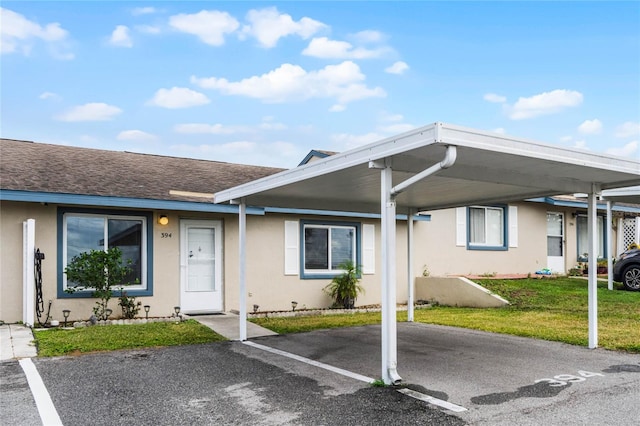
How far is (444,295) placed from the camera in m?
14.3

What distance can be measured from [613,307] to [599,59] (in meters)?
6.95

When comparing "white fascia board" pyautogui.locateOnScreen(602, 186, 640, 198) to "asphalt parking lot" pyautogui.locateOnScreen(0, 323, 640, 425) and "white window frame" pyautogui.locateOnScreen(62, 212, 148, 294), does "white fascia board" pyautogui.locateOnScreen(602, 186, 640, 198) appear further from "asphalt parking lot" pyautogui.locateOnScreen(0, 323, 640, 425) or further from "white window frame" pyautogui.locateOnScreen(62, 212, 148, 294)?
"white window frame" pyautogui.locateOnScreen(62, 212, 148, 294)

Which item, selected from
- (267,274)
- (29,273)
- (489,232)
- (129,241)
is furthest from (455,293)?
(29,273)

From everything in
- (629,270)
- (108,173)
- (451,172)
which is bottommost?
(629,270)

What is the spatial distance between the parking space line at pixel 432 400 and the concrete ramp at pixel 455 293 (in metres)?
8.44

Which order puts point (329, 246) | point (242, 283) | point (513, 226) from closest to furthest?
point (242, 283) → point (329, 246) → point (513, 226)

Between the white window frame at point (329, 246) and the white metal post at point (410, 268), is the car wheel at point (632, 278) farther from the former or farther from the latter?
the white window frame at point (329, 246)

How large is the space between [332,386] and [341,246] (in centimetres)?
847

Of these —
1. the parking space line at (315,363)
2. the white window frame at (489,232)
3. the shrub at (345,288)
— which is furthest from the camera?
the white window frame at (489,232)

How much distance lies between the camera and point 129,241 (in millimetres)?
11336

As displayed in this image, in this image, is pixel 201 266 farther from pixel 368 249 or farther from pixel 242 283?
pixel 368 249

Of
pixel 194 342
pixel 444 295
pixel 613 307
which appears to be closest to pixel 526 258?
pixel 444 295

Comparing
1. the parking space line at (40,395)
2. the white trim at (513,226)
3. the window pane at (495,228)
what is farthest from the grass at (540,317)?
the parking space line at (40,395)

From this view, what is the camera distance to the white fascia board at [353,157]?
4871 mm
